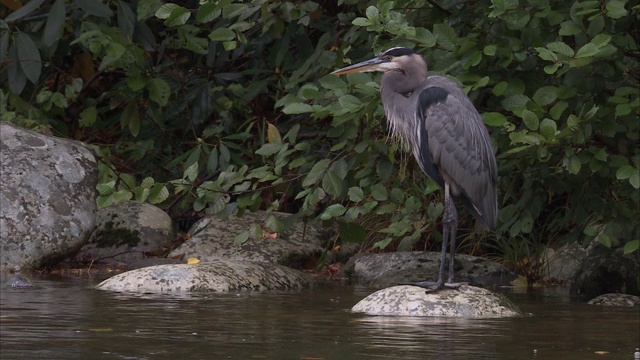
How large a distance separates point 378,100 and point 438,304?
140cm

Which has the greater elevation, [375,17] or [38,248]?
[375,17]

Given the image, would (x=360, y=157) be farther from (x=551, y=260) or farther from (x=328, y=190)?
(x=551, y=260)

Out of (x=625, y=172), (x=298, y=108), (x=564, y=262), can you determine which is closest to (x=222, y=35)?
(x=298, y=108)

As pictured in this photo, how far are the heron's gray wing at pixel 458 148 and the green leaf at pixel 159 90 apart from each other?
389 cm

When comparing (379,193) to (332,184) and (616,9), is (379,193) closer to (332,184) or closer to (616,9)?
(332,184)

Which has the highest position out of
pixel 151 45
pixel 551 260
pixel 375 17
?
pixel 151 45

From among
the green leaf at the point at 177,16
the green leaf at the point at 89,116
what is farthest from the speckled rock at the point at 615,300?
the green leaf at the point at 89,116

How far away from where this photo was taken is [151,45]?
1116 centimetres

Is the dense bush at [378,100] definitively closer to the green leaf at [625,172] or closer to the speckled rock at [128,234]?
the green leaf at [625,172]

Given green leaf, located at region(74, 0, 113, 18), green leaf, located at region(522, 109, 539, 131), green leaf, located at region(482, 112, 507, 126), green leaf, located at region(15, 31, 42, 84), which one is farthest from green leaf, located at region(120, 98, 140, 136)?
green leaf, located at region(522, 109, 539, 131)

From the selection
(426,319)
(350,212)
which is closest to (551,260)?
(350,212)

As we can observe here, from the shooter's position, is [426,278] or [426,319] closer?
[426,319]

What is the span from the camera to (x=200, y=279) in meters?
8.82

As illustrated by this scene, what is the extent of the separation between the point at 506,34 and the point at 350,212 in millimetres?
1536
